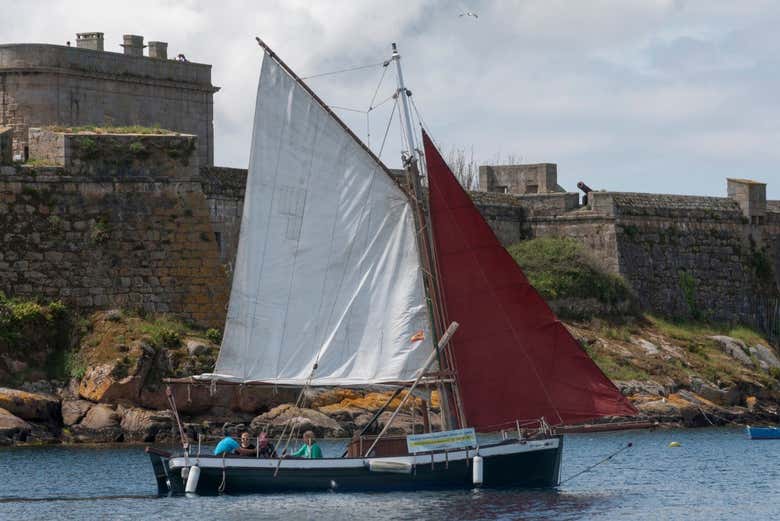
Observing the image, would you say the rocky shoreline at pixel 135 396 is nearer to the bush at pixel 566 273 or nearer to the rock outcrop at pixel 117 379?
the rock outcrop at pixel 117 379

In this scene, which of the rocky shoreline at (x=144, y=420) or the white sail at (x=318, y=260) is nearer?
the white sail at (x=318, y=260)

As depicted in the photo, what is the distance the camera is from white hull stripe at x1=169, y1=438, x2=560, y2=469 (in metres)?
43.9

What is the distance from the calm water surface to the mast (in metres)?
2.09

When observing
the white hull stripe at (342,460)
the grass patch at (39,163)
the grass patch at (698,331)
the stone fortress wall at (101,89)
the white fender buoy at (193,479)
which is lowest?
the white fender buoy at (193,479)

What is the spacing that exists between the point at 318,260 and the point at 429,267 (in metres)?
2.43

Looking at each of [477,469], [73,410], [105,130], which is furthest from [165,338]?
[477,469]

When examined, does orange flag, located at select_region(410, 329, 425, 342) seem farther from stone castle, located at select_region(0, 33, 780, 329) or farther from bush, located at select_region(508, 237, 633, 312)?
bush, located at select_region(508, 237, 633, 312)

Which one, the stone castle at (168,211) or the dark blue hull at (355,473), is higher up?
the stone castle at (168,211)

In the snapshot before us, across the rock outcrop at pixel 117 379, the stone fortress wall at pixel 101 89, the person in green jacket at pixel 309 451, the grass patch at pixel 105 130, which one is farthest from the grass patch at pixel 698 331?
the person in green jacket at pixel 309 451

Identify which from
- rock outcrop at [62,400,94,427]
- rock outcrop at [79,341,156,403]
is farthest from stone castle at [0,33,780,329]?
rock outcrop at [62,400,94,427]

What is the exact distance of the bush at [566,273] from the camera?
76625 millimetres

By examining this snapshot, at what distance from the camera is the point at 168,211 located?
212 ft

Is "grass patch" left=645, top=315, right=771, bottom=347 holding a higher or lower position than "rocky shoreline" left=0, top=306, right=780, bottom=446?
higher

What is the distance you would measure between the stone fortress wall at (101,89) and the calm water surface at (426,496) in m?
16.8
